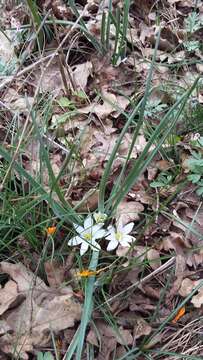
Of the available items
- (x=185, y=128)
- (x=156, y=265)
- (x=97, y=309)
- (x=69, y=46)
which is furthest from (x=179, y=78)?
(x=97, y=309)

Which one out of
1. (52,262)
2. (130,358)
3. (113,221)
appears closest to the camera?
(130,358)

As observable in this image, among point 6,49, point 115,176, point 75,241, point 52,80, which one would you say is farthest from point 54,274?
point 6,49

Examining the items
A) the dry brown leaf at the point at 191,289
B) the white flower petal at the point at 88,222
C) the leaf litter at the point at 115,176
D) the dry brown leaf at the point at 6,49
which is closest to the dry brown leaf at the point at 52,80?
the leaf litter at the point at 115,176

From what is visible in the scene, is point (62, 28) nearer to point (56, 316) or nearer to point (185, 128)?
point (185, 128)

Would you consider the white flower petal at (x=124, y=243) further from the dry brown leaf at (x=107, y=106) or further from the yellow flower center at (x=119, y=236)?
the dry brown leaf at (x=107, y=106)

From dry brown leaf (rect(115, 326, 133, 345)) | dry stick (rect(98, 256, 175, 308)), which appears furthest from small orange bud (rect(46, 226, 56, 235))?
dry brown leaf (rect(115, 326, 133, 345))

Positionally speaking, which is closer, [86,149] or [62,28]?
[86,149]

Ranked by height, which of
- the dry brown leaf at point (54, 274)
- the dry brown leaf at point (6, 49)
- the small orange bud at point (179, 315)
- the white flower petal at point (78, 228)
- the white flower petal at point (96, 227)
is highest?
the dry brown leaf at point (6, 49)

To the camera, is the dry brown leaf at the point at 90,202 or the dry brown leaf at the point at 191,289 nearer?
the dry brown leaf at the point at 191,289
